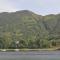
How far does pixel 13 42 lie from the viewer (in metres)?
192

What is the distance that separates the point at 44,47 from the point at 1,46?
1094 inches

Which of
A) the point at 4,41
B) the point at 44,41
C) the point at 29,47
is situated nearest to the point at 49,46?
the point at 44,41

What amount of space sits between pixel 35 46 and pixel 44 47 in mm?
7156

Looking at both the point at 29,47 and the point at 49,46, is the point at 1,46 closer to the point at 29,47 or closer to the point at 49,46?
the point at 29,47

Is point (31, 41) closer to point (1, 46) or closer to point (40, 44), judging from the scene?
point (40, 44)

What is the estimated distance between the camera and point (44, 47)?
189125 mm

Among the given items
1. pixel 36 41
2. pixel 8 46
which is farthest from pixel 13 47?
pixel 36 41

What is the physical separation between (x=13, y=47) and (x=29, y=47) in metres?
10.1

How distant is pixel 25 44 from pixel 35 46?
658 centimetres

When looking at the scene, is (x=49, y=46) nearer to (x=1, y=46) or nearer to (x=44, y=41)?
(x=44, y=41)

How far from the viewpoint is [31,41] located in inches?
7431

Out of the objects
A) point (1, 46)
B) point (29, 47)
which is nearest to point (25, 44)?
point (29, 47)

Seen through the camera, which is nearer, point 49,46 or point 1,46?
point 1,46

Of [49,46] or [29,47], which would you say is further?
[49,46]
